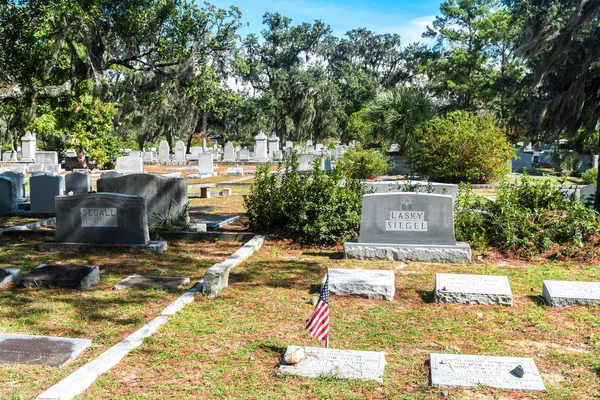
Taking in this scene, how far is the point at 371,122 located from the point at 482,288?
17.5m

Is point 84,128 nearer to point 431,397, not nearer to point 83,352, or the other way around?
point 83,352

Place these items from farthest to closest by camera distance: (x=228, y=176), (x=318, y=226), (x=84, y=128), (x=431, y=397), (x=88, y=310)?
(x=84, y=128) → (x=228, y=176) → (x=318, y=226) → (x=88, y=310) → (x=431, y=397)

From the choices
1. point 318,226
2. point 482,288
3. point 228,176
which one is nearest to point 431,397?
point 482,288

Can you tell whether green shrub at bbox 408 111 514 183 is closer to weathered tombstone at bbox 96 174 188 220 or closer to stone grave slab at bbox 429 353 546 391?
weathered tombstone at bbox 96 174 188 220

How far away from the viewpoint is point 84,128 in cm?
2742

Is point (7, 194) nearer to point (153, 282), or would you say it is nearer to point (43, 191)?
point (43, 191)

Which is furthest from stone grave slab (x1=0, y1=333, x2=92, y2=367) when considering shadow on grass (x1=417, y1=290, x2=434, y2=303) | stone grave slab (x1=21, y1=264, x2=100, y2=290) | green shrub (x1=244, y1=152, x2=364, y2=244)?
green shrub (x1=244, y1=152, x2=364, y2=244)

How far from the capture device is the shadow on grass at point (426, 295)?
597cm

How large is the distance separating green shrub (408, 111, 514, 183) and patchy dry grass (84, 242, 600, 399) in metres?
10.4

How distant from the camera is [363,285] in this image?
599 centimetres

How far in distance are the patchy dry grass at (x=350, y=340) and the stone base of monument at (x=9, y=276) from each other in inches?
93.6

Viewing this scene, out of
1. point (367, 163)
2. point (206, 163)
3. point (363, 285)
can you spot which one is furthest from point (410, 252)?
point (206, 163)

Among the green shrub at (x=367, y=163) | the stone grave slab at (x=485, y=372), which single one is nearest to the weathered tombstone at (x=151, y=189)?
the stone grave slab at (x=485, y=372)

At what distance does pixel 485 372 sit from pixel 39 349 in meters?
3.45
